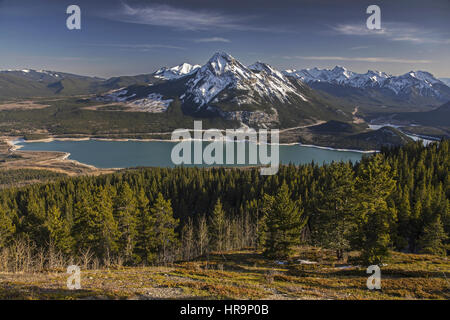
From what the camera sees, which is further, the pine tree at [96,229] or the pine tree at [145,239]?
the pine tree at [145,239]

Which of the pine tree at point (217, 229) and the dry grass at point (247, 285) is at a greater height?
the dry grass at point (247, 285)

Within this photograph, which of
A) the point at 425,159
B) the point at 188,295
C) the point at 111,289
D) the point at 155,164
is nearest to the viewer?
the point at 188,295

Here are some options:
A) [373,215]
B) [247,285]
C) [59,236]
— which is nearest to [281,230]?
[373,215]

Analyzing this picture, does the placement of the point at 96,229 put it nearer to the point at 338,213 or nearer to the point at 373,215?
the point at 338,213

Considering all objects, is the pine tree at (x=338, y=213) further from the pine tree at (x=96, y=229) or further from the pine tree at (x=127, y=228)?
the pine tree at (x=96, y=229)

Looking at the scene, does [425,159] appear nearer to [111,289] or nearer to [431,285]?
[431,285]

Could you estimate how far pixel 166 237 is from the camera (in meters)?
45.6

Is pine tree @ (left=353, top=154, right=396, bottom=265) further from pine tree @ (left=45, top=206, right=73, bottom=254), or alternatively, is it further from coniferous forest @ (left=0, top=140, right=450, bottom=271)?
pine tree @ (left=45, top=206, right=73, bottom=254)

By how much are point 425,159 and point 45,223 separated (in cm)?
10291

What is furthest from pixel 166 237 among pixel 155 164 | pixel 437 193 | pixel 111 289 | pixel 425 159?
pixel 155 164

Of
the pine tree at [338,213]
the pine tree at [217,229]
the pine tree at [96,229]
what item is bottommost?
the pine tree at [217,229]

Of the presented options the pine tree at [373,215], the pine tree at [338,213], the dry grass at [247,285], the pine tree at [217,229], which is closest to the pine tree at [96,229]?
the dry grass at [247,285]

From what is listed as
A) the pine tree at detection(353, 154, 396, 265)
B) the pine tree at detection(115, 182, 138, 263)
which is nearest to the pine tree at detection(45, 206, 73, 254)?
the pine tree at detection(115, 182, 138, 263)

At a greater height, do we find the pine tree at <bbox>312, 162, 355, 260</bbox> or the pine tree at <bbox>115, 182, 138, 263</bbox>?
the pine tree at <bbox>312, 162, 355, 260</bbox>
